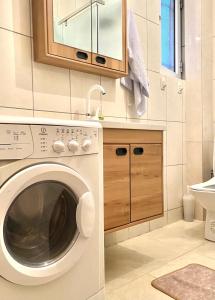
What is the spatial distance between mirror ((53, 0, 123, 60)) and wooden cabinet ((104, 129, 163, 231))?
0.61 m

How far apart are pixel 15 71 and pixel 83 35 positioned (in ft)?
1.64

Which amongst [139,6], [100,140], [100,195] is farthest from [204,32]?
[100,195]

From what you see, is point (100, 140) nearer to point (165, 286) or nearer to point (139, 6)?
point (165, 286)

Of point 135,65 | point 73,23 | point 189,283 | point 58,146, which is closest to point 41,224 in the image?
point 58,146

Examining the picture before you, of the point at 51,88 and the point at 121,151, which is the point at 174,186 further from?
the point at 51,88

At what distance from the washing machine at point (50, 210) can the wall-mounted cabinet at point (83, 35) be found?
632 mm

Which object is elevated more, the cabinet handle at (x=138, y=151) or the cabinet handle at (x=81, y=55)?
the cabinet handle at (x=81, y=55)

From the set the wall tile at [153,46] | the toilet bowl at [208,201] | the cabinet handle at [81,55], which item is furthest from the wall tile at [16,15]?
the toilet bowl at [208,201]

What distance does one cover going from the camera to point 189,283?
1.26 metres

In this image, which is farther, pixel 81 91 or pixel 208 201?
pixel 208 201

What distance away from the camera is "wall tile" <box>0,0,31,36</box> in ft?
4.23

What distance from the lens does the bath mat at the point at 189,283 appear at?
116 cm

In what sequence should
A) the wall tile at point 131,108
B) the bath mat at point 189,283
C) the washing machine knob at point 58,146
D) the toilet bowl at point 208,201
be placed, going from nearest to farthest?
the washing machine knob at point 58,146 → the bath mat at point 189,283 → the toilet bowl at point 208,201 → the wall tile at point 131,108

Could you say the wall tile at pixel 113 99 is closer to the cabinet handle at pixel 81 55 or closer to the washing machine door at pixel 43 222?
the cabinet handle at pixel 81 55
